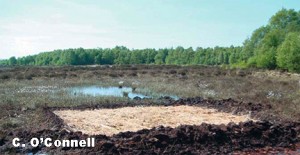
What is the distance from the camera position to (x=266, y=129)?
12211 millimetres

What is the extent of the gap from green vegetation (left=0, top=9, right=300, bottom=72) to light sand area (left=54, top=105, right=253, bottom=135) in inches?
1185

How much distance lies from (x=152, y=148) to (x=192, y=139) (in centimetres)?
147

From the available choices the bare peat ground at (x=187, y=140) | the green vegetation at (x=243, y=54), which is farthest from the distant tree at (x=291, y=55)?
the bare peat ground at (x=187, y=140)

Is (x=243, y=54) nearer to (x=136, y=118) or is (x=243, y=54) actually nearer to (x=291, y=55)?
(x=291, y=55)

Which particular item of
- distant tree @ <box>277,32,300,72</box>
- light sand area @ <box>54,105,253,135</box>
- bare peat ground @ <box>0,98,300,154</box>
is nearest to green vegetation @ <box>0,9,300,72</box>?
distant tree @ <box>277,32,300,72</box>

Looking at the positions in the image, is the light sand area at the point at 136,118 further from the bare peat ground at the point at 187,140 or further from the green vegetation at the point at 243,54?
the green vegetation at the point at 243,54

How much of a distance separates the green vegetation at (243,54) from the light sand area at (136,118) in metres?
30.1

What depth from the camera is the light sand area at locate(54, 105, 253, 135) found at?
13.3 meters

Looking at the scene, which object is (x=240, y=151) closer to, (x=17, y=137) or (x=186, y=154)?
(x=186, y=154)

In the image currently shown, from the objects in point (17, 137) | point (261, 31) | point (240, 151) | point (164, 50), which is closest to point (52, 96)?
point (17, 137)

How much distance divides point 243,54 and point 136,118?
59257mm

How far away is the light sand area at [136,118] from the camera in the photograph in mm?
13344

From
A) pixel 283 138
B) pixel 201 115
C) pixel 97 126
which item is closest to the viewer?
pixel 283 138

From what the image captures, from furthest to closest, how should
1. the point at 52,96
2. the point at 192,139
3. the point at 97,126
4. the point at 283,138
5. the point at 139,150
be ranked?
1. the point at 52,96
2. the point at 97,126
3. the point at 283,138
4. the point at 192,139
5. the point at 139,150
